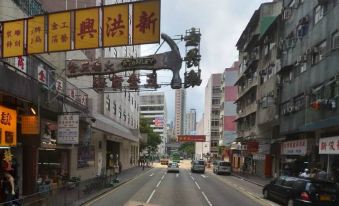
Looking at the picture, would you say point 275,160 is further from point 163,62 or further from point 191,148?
point 191,148

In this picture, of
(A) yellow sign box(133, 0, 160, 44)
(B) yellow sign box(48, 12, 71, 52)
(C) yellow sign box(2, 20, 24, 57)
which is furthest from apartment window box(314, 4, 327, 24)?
(C) yellow sign box(2, 20, 24, 57)

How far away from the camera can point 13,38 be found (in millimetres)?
16594

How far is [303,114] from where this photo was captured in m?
36.1

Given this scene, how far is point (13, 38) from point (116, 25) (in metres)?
3.50

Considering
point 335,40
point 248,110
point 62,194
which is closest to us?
point 62,194

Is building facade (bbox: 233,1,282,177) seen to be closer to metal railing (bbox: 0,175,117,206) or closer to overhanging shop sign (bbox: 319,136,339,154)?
overhanging shop sign (bbox: 319,136,339,154)

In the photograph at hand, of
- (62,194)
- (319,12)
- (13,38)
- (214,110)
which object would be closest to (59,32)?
(13,38)

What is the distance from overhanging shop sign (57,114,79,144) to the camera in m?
22.6

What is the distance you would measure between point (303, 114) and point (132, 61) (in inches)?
715

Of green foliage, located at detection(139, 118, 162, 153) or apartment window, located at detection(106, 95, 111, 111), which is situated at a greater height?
apartment window, located at detection(106, 95, 111, 111)

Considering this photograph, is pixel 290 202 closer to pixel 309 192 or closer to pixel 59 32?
pixel 309 192

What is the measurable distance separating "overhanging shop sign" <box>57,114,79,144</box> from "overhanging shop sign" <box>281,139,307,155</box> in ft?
62.7

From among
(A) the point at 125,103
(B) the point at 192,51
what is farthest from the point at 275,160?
(B) the point at 192,51

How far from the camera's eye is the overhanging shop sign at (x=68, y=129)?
22578 millimetres
